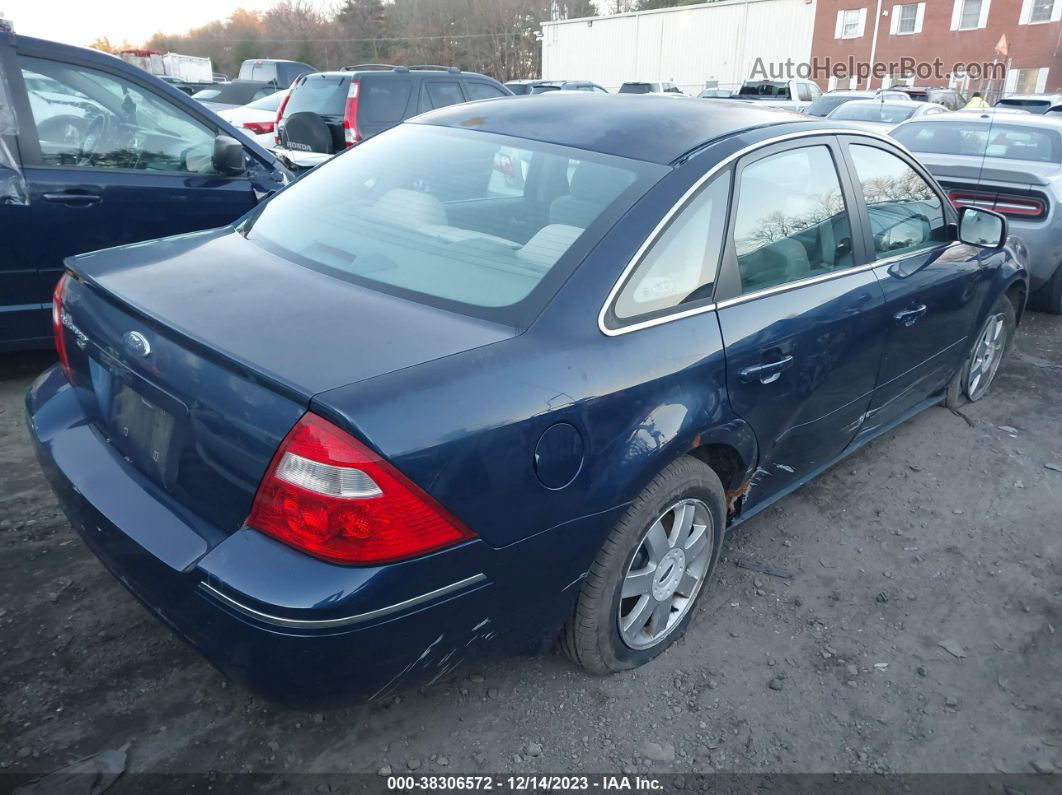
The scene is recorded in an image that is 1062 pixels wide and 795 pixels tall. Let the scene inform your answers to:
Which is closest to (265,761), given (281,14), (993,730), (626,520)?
(626,520)

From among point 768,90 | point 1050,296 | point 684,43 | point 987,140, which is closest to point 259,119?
point 987,140

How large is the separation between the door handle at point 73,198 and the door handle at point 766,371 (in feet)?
12.1

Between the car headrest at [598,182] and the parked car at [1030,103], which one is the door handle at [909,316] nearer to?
the car headrest at [598,182]

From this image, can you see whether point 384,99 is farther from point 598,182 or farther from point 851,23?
point 851,23

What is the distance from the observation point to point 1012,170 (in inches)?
246

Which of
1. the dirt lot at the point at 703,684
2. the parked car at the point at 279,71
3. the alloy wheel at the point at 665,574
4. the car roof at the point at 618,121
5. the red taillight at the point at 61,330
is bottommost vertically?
the dirt lot at the point at 703,684

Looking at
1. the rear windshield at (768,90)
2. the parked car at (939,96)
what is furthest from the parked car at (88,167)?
the parked car at (939,96)

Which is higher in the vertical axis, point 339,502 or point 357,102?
point 357,102

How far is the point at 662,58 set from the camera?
140 feet

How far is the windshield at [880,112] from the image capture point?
13492mm

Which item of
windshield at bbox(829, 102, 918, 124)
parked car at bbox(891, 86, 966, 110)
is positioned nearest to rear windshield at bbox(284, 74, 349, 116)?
windshield at bbox(829, 102, 918, 124)

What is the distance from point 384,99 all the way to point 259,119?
4489 mm

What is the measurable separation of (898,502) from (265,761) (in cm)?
302

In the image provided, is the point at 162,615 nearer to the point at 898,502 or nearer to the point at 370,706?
the point at 370,706
